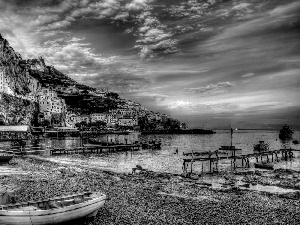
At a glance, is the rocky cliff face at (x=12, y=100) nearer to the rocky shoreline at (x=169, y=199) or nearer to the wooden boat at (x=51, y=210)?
the rocky shoreline at (x=169, y=199)

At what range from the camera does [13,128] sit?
9162 cm

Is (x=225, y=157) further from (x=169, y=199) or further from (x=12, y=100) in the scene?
(x=12, y=100)

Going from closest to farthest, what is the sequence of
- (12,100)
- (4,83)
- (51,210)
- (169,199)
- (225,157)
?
(51,210)
(169,199)
(225,157)
(12,100)
(4,83)

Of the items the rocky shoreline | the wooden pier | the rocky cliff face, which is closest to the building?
the rocky cliff face

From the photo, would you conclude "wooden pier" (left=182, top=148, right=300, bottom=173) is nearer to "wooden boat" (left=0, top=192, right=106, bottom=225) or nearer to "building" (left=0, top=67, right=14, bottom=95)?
"wooden boat" (left=0, top=192, right=106, bottom=225)

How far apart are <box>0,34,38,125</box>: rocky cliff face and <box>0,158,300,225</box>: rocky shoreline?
126295mm

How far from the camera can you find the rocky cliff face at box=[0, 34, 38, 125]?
142625mm

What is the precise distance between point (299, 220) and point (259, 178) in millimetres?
17047

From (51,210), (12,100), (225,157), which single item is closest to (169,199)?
(51,210)

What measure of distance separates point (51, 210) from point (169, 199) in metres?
9.94

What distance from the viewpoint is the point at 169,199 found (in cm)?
2038

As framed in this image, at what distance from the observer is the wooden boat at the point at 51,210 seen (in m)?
12.2

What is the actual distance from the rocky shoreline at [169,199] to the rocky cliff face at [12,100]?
126 meters

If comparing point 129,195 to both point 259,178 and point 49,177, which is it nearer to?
point 49,177
